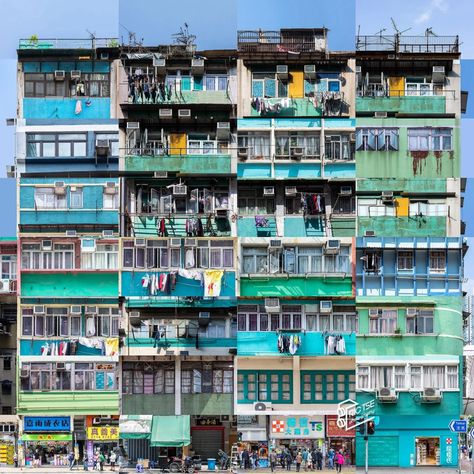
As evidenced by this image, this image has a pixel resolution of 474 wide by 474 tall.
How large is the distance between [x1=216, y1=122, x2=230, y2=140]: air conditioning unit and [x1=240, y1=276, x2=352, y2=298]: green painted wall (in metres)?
2.51

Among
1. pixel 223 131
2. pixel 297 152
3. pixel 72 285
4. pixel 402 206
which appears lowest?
pixel 72 285

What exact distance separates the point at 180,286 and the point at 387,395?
391cm

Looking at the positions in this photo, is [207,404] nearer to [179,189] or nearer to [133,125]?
[179,189]

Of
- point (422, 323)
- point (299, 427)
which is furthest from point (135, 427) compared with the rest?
point (422, 323)

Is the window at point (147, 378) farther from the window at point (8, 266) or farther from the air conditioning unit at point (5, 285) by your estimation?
the air conditioning unit at point (5, 285)

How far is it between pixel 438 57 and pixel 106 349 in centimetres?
763

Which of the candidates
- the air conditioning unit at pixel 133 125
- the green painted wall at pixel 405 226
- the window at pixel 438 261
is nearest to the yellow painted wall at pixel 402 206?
the green painted wall at pixel 405 226

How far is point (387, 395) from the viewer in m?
20.4

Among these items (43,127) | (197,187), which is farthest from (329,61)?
(43,127)

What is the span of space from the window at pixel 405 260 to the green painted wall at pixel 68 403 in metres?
5.39

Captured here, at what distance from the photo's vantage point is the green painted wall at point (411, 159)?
2075 centimetres

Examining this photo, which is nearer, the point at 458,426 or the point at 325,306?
the point at 458,426

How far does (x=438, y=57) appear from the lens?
69.4 feet

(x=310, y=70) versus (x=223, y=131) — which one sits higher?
(x=310, y=70)
